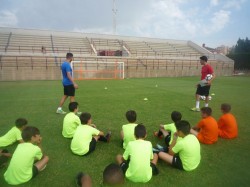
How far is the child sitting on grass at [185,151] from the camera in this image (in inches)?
155

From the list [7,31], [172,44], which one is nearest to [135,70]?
[172,44]

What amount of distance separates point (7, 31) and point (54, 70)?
1585cm

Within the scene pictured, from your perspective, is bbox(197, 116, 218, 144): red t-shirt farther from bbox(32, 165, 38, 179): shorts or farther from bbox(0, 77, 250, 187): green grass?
bbox(32, 165, 38, 179): shorts

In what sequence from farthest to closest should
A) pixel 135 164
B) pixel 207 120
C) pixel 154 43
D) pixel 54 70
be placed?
pixel 154 43 < pixel 54 70 < pixel 207 120 < pixel 135 164

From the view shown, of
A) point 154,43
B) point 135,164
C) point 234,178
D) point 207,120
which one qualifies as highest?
point 154,43

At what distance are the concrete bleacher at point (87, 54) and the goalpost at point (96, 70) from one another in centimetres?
126

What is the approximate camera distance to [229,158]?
467 centimetres

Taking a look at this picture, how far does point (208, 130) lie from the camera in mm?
5246

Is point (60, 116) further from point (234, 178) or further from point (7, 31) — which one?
point (7, 31)

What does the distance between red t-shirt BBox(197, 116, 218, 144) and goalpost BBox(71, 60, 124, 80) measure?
22964mm

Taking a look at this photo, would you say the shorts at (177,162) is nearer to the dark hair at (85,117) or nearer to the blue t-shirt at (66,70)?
the dark hair at (85,117)

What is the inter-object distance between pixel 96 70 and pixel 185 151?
25.3 metres

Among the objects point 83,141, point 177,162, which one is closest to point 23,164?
point 83,141

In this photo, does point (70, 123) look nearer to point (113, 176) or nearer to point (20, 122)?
point (20, 122)
